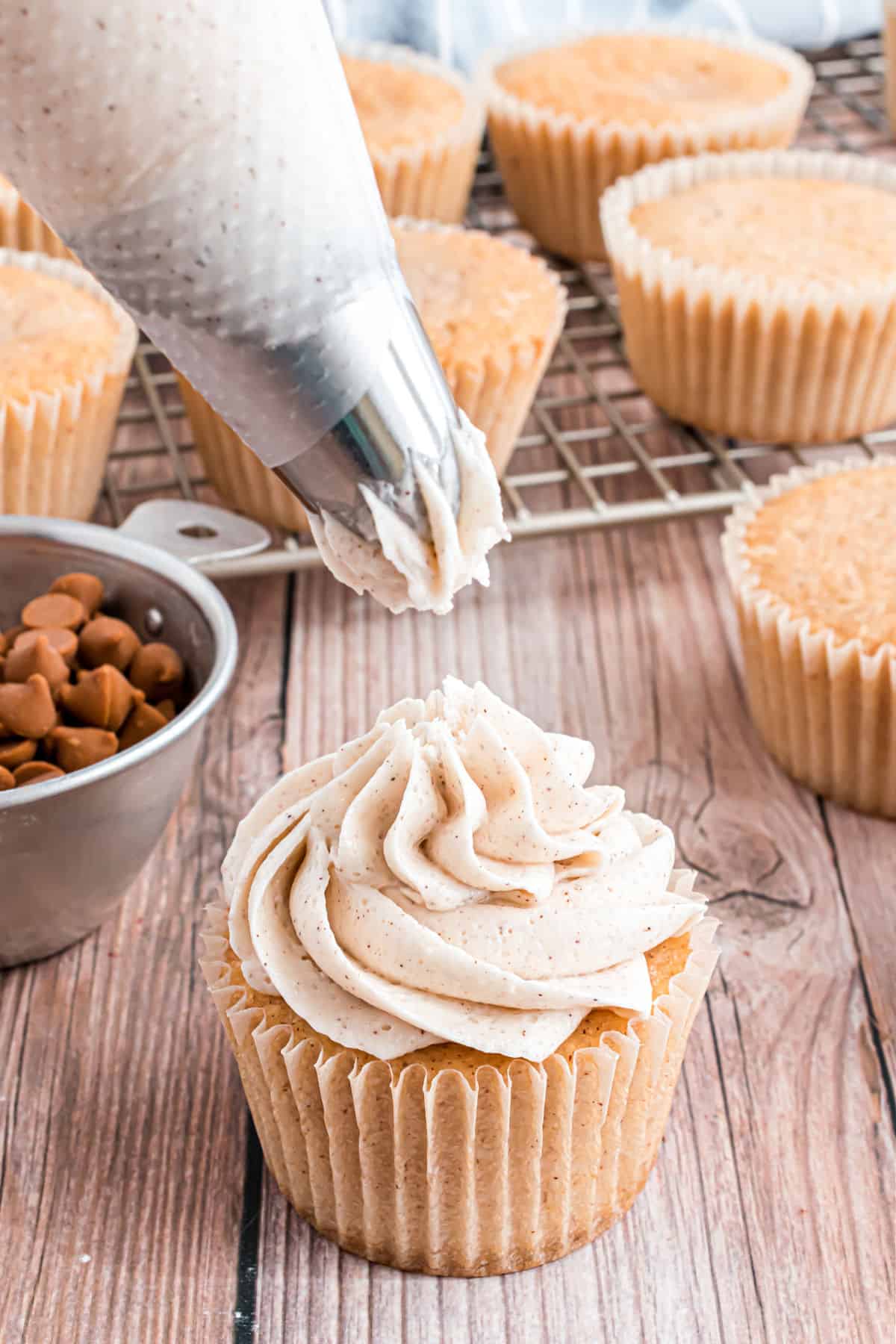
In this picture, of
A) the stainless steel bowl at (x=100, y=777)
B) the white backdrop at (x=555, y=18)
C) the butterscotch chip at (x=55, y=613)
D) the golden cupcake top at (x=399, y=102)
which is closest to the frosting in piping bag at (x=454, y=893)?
the stainless steel bowl at (x=100, y=777)

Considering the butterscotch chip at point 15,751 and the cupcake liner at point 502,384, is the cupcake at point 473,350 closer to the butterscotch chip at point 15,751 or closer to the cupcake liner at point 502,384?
the cupcake liner at point 502,384

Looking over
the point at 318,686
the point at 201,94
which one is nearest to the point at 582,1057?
the point at 201,94

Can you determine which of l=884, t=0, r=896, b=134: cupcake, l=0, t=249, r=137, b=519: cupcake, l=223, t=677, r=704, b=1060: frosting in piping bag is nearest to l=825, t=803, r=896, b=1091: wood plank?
l=223, t=677, r=704, b=1060: frosting in piping bag

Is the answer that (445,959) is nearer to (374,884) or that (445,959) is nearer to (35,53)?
(374,884)

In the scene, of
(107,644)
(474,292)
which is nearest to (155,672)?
(107,644)

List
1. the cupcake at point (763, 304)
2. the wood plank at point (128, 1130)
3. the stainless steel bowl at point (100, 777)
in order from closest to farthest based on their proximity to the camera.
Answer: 1. the wood plank at point (128, 1130)
2. the stainless steel bowl at point (100, 777)
3. the cupcake at point (763, 304)

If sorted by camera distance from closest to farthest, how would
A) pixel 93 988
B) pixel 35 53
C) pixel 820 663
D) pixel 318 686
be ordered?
pixel 35 53, pixel 93 988, pixel 820 663, pixel 318 686
